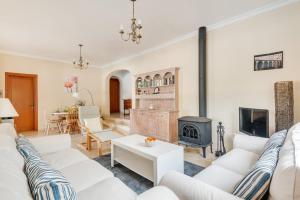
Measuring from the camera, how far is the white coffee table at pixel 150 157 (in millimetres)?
1990

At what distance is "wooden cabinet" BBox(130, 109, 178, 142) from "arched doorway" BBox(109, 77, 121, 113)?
394 cm

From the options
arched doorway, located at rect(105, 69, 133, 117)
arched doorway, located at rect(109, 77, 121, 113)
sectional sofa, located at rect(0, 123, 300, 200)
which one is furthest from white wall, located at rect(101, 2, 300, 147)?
arched doorway, located at rect(109, 77, 121, 113)

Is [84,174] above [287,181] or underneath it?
underneath

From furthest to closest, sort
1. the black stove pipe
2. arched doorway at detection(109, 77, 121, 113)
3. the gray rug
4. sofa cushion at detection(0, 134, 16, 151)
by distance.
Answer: arched doorway at detection(109, 77, 121, 113) < the black stove pipe < the gray rug < sofa cushion at detection(0, 134, 16, 151)

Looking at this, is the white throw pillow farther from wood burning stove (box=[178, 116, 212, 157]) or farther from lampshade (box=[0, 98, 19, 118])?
wood burning stove (box=[178, 116, 212, 157])

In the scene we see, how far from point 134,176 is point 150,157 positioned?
23.2 inches

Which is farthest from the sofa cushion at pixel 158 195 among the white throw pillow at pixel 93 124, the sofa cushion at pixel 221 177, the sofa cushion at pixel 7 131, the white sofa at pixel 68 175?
the white throw pillow at pixel 93 124

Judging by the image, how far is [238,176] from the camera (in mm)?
1513

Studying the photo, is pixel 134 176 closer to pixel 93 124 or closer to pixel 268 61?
pixel 93 124

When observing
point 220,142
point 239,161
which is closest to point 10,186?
point 239,161

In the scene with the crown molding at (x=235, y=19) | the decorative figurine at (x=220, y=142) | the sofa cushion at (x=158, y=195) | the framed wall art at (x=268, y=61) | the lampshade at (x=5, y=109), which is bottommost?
the decorative figurine at (x=220, y=142)

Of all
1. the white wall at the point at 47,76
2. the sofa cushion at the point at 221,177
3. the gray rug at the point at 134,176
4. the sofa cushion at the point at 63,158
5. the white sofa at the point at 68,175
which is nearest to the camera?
the white sofa at the point at 68,175

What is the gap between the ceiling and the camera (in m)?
2.56

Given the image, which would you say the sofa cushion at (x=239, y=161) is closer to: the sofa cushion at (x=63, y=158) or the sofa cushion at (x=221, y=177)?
the sofa cushion at (x=221, y=177)
